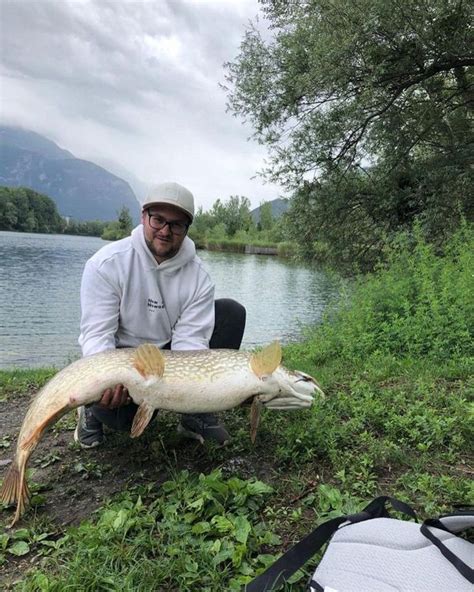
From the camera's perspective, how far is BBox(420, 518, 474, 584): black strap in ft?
5.07

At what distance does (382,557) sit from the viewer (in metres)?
1.60

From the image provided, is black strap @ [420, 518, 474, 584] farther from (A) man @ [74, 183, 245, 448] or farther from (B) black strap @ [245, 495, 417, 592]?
(A) man @ [74, 183, 245, 448]

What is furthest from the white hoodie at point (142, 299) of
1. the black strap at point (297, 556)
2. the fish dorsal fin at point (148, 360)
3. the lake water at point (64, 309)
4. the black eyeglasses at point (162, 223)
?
the lake water at point (64, 309)

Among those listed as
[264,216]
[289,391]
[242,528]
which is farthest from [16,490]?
[264,216]

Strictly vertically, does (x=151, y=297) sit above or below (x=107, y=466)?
above

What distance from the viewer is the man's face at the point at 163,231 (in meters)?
3.13

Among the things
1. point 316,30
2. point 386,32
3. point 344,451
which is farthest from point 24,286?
point 344,451

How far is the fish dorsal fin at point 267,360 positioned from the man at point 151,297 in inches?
20.9

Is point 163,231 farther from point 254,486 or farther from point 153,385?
point 254,486

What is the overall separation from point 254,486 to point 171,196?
190cm

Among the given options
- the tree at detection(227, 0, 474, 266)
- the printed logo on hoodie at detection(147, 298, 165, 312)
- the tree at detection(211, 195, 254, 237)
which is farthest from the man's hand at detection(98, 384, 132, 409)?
the tree at detection(211, 195, 254, 237)

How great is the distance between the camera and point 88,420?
10.9 feet

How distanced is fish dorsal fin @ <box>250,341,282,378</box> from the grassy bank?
509mm

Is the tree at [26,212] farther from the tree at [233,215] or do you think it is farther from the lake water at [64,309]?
the lake water at [64,309]
